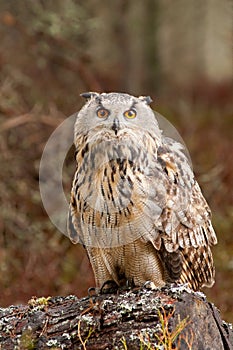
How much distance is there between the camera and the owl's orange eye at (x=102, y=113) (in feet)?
14.1

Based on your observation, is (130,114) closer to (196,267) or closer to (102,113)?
(102,113)

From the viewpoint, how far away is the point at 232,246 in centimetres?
836

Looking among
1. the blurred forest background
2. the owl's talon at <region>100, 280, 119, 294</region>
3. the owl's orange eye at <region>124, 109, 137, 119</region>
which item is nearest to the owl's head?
the owl's orange eye at <region>124, 109, 137, 119</region>

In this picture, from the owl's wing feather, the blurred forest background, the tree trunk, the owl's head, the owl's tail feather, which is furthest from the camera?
the blurred forest background

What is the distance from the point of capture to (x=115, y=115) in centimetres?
427

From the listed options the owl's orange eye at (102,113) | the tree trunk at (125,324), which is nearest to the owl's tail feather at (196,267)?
the tree trunk at (125,324)

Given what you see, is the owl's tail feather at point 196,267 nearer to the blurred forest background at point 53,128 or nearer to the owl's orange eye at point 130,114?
the owl's orange eye at point 130,114

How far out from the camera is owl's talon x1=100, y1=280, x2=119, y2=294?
179 inches

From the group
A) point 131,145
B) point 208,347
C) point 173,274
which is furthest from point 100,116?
point 208,347

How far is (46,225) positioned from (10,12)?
2.77 meters

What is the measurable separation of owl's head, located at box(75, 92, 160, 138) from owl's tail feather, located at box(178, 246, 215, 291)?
2.67 ft

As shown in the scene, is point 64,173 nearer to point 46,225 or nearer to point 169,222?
point 46,225

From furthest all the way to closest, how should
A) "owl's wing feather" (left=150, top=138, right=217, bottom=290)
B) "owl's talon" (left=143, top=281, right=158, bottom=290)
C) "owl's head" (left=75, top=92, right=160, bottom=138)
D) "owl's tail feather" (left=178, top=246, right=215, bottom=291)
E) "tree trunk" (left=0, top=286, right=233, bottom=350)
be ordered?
"owl's tail feather" (left=178, top=246, right=215, bottom=291), "owl's wing feather" (left=150, top=138, right=217, bottom=290), "owl's head" (left=75, top=92, right=160, bottom=138), "owl's talon" (left=143, top=281, right=158, bottom=290), "tree trunk" (left=0, top=286, right=233, bottom=350)

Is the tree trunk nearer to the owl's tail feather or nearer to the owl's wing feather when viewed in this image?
the owl's wing feather
